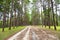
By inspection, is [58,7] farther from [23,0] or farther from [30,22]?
[30,22]

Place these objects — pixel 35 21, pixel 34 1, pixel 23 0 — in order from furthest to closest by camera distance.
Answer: pixel 35 21, pixel 34 1, pixel 23 0

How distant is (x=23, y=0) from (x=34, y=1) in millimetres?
8429

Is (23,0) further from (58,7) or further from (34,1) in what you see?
(58,7)

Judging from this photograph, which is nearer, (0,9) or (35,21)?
(0,9)

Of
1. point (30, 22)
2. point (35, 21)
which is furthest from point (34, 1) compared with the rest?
point (30, 22)

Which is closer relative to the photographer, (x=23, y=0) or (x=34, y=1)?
(x=23, y=0)

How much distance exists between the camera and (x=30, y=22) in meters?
167

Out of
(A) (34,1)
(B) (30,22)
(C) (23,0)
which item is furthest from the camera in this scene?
(B) (30,22)

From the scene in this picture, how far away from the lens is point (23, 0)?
74125 mm

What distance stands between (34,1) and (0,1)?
46655 mm

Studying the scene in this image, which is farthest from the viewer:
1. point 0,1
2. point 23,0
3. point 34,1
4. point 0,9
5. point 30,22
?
point 30,22

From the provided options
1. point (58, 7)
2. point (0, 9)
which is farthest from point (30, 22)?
point (0, 9)

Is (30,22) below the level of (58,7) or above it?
below

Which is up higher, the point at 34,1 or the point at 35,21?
the point at 34,1
